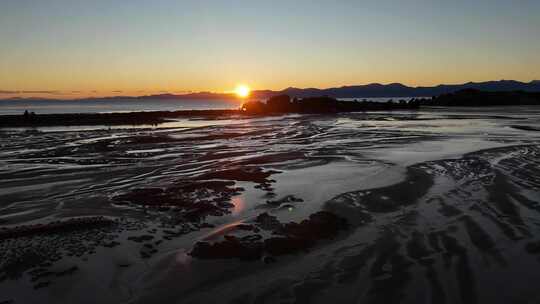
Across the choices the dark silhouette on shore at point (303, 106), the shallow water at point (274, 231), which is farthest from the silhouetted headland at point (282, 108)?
the shallow water at point (274, 231)

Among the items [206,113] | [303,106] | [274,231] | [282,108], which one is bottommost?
[274,231]

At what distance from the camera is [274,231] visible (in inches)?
305

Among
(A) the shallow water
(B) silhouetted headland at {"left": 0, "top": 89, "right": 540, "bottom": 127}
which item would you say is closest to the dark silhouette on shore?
(B) silhouetted headland at {"left": 0, "top": 89, "right": 540, "bottom": 127}

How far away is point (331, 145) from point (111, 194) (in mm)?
12014

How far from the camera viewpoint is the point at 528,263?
6.27m

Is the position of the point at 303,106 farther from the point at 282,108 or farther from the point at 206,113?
the point at 206,113

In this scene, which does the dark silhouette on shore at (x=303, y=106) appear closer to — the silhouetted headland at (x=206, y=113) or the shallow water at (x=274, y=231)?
the silhouetted headland at (x=206, y=113)

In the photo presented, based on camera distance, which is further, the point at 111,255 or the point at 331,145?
the point at 331,145

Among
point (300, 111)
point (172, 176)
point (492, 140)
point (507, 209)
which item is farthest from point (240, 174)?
point (300, 111)

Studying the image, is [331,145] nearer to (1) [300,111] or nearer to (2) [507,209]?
(2) [507,209]

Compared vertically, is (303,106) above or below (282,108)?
above

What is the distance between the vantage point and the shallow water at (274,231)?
558cm

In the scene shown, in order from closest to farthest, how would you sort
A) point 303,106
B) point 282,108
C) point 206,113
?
1. point 206,113
2. point 282,108
3. point 303,106

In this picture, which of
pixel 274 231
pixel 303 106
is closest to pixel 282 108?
pixel 303 106
